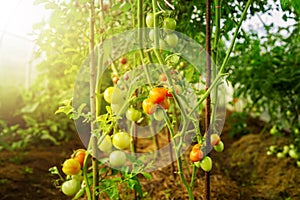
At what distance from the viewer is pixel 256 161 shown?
6.88 ft

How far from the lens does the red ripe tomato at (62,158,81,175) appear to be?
2.91 ft

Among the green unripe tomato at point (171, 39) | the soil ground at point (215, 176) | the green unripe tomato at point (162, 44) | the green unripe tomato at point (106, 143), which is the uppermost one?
the green unripe tomato at point (171, 39)

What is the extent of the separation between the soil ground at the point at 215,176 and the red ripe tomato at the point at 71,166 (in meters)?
0.63

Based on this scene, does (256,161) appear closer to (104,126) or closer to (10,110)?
(104,126)

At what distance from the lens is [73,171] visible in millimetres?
898

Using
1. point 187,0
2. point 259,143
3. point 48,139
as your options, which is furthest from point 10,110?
point 187,0

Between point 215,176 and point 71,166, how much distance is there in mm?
1043

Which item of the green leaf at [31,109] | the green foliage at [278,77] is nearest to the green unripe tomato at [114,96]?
the green foliage at [278,77]

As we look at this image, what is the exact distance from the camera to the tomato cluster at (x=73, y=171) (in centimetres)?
89

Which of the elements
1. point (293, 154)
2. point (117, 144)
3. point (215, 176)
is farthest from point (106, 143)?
point (293, 154)

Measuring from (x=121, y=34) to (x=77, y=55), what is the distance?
0.18 m

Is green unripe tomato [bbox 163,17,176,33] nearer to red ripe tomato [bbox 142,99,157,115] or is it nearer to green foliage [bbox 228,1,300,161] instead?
red ripe tomato [bbox 142,99,157,115]

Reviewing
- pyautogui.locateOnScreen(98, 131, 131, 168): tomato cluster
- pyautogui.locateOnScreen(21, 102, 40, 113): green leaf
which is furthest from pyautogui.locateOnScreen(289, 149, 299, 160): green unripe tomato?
pyautogui.locateOnScreen(21, 102, 40, 113): green leaf

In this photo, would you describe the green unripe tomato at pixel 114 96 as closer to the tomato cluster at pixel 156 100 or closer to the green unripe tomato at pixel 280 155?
the tomato cluster at pixel 156 100
